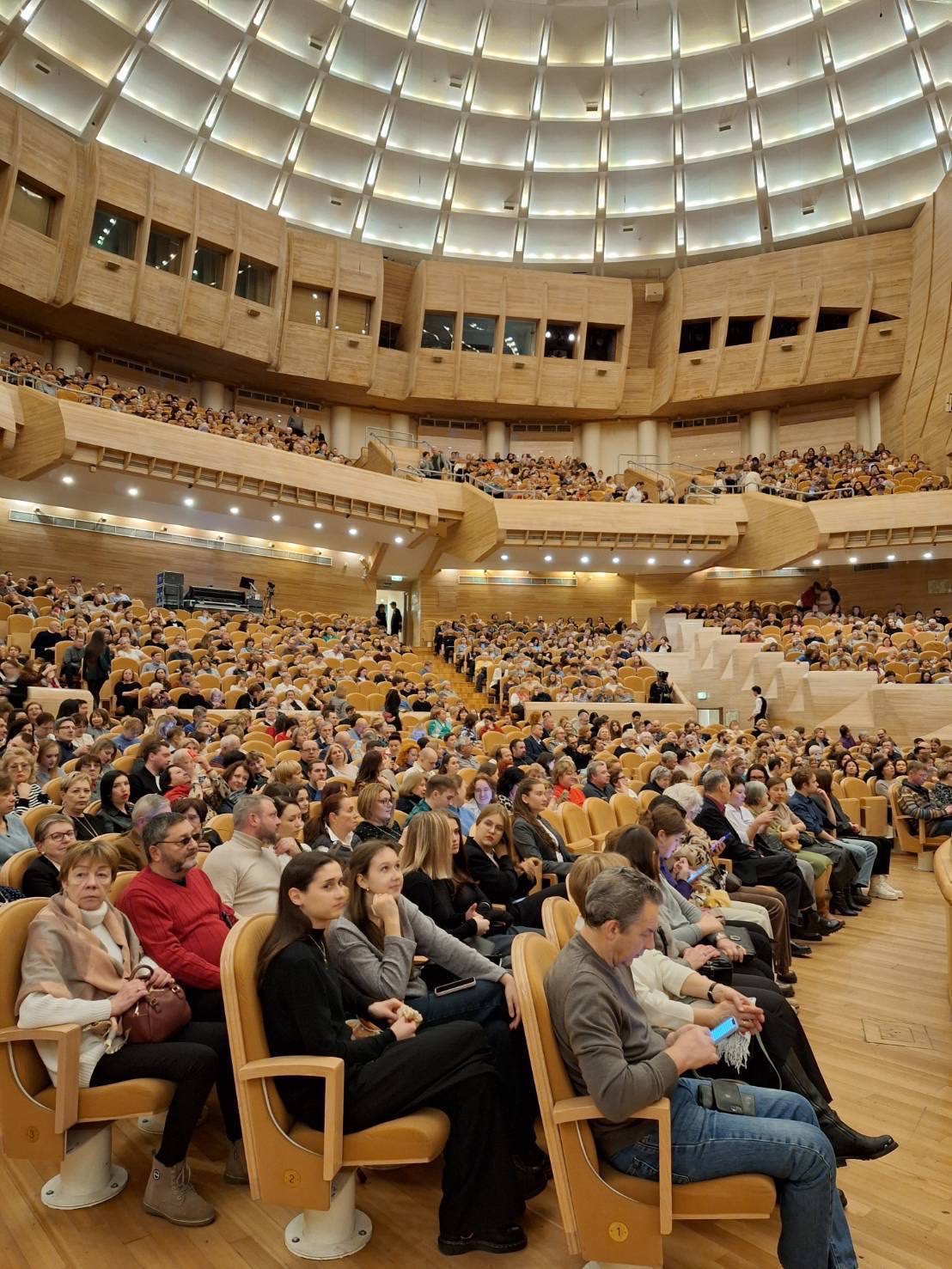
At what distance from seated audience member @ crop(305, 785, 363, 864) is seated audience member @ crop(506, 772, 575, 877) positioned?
91 centimetres

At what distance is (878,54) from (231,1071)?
21.5 metres

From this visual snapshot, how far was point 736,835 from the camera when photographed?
436 cm

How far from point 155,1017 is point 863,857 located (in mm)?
4826

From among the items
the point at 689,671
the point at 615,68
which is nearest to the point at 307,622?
the point at 689,671

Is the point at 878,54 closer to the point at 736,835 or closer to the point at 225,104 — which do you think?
the point at 225,104

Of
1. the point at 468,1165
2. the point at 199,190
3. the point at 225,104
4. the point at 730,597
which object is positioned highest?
the point at 225,104

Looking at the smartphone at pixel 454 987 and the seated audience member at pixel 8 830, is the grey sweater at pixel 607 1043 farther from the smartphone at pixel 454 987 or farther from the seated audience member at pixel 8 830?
the seated audience member at pixel 8 830

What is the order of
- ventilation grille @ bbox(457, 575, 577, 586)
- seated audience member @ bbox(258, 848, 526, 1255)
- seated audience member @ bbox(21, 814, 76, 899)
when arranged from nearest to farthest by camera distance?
seated audience member @ bbox(258, 848, 526, 1255), seated audience member @ bbox(21, 814, 76, 899), ventilation grille @ bbox(457, 575, 577, 586)

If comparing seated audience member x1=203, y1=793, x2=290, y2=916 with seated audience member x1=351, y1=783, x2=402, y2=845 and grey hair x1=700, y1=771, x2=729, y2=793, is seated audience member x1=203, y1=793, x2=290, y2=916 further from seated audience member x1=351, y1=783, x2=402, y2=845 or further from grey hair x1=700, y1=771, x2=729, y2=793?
grey hair x1=700, y1=771, x2=729, y2=793

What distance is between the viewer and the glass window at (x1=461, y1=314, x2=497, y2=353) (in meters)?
19.9

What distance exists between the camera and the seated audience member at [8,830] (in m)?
3.07

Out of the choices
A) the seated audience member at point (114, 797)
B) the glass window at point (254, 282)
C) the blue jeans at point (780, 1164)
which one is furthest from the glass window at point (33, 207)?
the blue jeans at point (780, 1164)

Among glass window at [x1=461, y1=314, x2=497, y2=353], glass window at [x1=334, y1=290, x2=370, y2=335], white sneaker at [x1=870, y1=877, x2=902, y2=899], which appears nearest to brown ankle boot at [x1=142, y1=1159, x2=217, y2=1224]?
white sneaker at [x1=870, y1=877, x2=902, y2=899]

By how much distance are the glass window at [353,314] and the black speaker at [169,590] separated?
27.7ft
